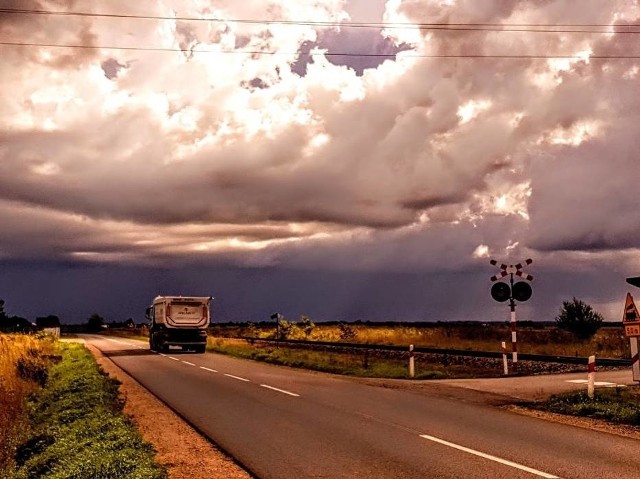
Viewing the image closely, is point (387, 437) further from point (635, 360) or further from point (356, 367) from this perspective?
point (356, 367)

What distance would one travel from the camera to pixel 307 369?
2480 centimetres

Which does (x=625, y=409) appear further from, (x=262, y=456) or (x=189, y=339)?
(x=189, y=339)

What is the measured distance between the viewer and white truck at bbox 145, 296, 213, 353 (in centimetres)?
3538

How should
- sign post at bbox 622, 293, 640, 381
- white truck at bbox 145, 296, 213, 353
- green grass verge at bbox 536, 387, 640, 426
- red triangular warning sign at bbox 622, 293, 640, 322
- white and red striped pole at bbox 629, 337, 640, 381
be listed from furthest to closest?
white truck at bbox 145, 296, 213, 353, white and red striped pole at bbox 629, 337, 640, 381, red triangular warning sign at bbox 622, 293, 640, 322, sign post at bbox 622, 293, 640, 381, green grass verge at bbox 536, 387, 640, 426

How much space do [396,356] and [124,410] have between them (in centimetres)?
2058

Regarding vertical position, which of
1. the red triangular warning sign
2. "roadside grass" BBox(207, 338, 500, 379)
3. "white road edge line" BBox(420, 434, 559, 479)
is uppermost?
the red triangular warning sign

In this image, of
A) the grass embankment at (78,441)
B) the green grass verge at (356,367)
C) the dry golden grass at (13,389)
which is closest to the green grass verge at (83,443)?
the grass embankment at (78,441)

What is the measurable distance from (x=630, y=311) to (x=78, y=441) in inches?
440

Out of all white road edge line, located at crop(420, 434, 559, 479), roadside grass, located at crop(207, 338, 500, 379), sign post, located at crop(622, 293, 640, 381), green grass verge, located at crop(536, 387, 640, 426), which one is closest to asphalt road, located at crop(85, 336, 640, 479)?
white road edge line, located at crop(420, 434, 559, 479)

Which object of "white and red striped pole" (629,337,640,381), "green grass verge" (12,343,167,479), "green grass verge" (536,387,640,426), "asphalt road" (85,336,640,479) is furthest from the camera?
"white and red striped pole" (629,337,640,381)

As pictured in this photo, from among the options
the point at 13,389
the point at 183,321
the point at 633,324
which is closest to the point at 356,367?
the point at 13,389

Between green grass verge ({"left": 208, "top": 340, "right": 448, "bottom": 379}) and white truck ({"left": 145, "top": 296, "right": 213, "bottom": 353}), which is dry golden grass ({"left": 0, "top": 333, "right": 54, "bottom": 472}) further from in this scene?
green grass verge ({"left": 208, "top": 340, "right": 448, "bottom": 379})

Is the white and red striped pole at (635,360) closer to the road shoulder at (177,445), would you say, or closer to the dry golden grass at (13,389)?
the road shoulder at (177,445)

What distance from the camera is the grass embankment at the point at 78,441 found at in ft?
24.7
